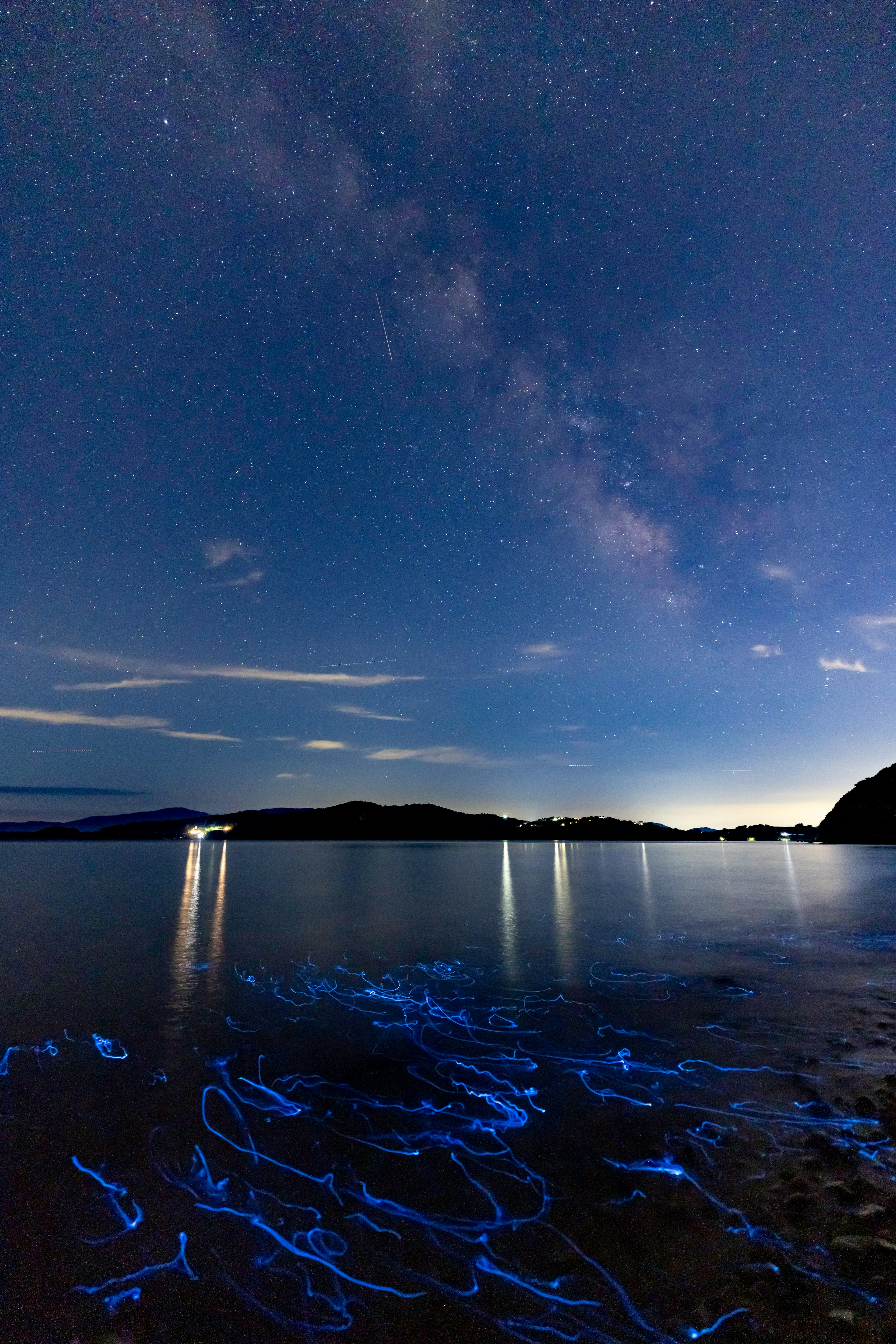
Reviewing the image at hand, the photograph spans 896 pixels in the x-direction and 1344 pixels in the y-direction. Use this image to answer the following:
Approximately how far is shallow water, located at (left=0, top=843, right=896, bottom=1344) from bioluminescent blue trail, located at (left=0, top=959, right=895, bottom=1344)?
0.04 m

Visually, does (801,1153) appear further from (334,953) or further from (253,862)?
(253,862)

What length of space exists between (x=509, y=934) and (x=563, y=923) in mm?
5625

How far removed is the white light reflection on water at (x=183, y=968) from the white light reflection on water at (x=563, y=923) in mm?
13048

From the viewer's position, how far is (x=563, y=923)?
3597cm

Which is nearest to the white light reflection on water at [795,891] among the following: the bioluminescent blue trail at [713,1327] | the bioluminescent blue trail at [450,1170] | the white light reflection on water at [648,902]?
the white light reflection on water at [648,902]

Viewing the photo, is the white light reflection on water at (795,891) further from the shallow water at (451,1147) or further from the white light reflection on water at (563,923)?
the shallow water at (451,1147)

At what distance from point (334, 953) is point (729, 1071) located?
18.4 metres

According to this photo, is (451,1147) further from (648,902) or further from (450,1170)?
(648,902)

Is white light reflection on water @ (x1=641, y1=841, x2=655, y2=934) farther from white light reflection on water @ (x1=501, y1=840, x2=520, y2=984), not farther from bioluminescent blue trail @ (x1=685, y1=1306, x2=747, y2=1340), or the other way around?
bioluminescent blue trail @ (x1=685, y1=1306, x2=747, y2=1340)

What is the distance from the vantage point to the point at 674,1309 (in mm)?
5789

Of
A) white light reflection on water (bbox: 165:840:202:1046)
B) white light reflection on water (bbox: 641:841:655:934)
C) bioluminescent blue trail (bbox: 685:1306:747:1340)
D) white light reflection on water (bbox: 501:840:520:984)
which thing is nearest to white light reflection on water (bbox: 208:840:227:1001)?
white light reflection on water (bbox: 165:840:202:1046)

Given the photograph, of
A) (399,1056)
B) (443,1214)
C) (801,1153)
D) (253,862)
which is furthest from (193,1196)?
(253,862)

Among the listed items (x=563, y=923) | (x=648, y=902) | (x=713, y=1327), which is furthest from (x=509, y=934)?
(x=713, y=1327)

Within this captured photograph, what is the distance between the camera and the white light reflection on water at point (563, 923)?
2383 centimetres
